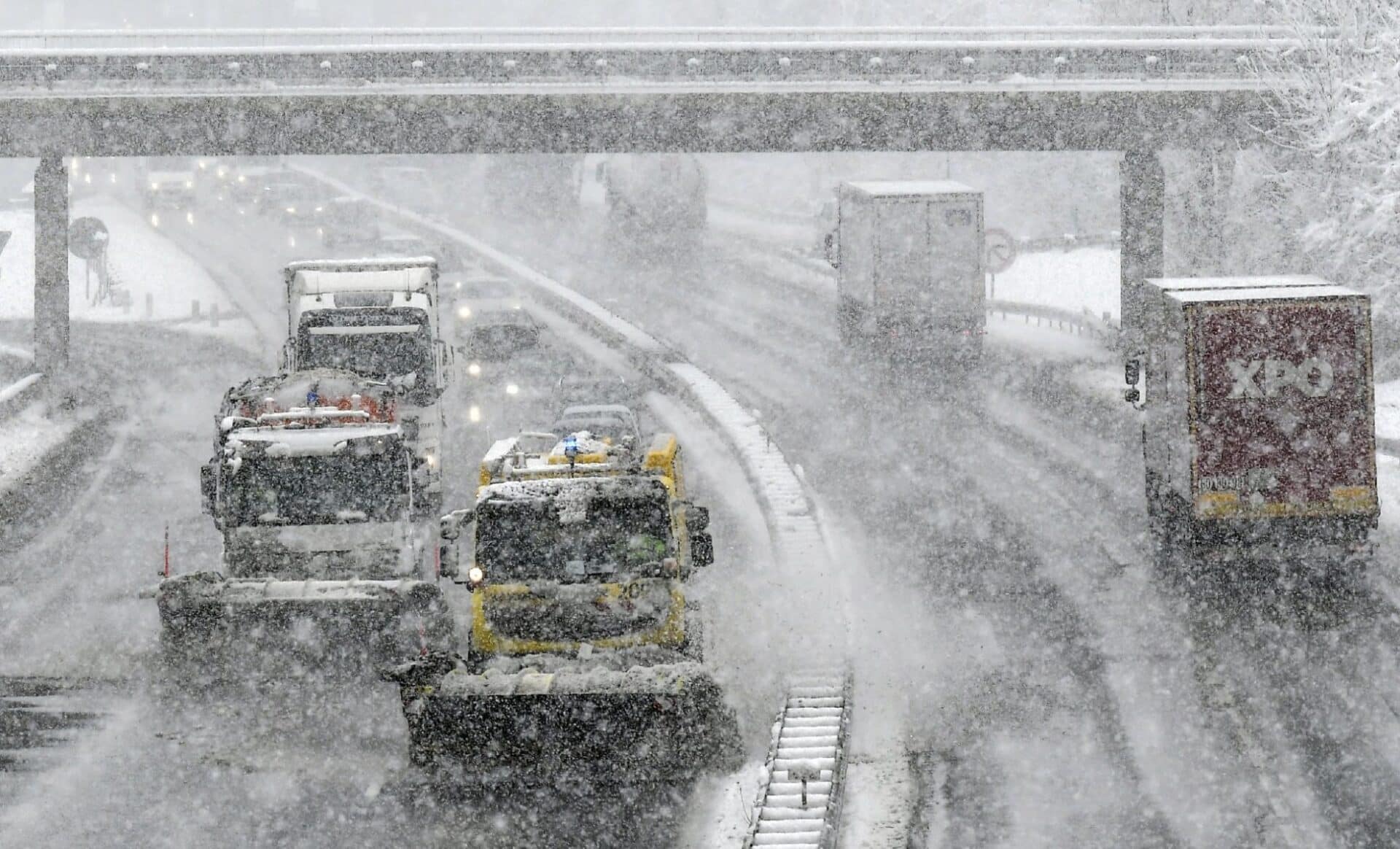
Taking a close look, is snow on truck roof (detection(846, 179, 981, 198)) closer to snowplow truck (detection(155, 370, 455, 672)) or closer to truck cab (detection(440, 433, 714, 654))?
snowplow truck (detection(155, 370, 455, 672))

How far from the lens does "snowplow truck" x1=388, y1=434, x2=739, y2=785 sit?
15.2 meters

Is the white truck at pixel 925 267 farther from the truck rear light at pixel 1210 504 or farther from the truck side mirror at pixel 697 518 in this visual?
the truck side mirror at pixel 697 518

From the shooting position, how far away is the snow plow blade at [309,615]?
1953 centimetres

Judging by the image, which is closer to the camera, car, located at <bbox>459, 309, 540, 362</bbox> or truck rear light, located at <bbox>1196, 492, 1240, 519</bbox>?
truck rear light, located at <bbox>1196, 492, 1240, 519</bbox>

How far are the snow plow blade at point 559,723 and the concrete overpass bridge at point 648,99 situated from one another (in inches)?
934

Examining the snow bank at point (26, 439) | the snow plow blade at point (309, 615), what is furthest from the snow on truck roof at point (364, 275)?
the snow plow blade at point (309, 615)

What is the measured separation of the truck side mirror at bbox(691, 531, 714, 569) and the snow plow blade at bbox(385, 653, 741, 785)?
1.65 metres

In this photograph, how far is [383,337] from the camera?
2723 cm

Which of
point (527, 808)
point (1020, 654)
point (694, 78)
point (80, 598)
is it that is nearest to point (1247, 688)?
point (1020, 654)

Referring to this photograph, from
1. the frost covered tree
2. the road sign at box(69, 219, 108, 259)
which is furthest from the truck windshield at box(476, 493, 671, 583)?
the road sign at box(69, 219, 108, 259)

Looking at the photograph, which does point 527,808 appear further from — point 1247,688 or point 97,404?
point 97,404

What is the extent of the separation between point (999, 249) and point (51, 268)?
70.9 ft

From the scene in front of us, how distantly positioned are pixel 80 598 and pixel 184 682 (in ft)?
14.1

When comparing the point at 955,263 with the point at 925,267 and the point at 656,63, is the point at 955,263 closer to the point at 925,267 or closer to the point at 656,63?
the point at 925,267
